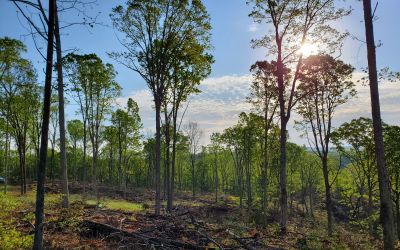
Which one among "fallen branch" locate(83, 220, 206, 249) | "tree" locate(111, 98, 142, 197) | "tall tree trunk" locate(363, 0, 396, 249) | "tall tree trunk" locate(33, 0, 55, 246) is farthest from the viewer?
"tree" locate(111, 98, 142, 197)

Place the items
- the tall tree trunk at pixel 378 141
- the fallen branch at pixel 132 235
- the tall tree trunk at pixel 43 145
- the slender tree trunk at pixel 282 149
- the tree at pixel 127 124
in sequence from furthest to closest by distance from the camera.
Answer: the tree at pixel 127 124 < the slender tree trunk at pixel 282 149 < the fallen branch at pixel 132 235 < the tall tree trunk at pixel 378 141 < the tall tree trunk at pixel 43 145

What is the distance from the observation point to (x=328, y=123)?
22344 millimetres

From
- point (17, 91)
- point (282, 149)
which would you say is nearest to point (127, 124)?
point (17, 91)

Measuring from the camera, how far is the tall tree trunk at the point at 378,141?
960cm

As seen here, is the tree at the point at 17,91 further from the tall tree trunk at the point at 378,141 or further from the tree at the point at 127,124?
the tall tree trunk at the point at 378,141

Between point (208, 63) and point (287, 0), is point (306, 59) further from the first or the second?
point (208, 63)

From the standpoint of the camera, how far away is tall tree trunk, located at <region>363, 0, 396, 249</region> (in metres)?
9.60

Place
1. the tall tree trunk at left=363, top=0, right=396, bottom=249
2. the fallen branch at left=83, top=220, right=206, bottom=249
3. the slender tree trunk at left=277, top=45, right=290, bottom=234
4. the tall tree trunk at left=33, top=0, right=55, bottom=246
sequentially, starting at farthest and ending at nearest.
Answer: the slender tree trunk at left=277, top=45, right=290, bottom=234 < the fallen branch at left=83, top=220, right=206, bottom=249 < the tall tree trunk at left=363, top=0, right=396, bottom=249 < the tall tree trunk at left=33, top=0, right=55, bottom=246

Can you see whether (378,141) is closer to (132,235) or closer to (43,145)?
(132,235)

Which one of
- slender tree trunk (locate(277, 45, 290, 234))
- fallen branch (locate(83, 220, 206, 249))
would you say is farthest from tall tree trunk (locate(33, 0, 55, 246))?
slender tree trunk (locate(277, 45, 290, 234))

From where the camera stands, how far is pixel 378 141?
393 inches

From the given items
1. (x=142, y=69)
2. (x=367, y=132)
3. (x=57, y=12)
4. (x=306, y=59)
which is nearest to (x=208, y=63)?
(x=142, y=69)

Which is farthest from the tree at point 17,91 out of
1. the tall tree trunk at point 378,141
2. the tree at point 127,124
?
the tall tree trunk at point 378,141

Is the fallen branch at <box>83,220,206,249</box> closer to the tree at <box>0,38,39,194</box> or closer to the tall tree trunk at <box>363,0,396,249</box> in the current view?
the tall tree trunk at <box>363,0,396,249</box>
